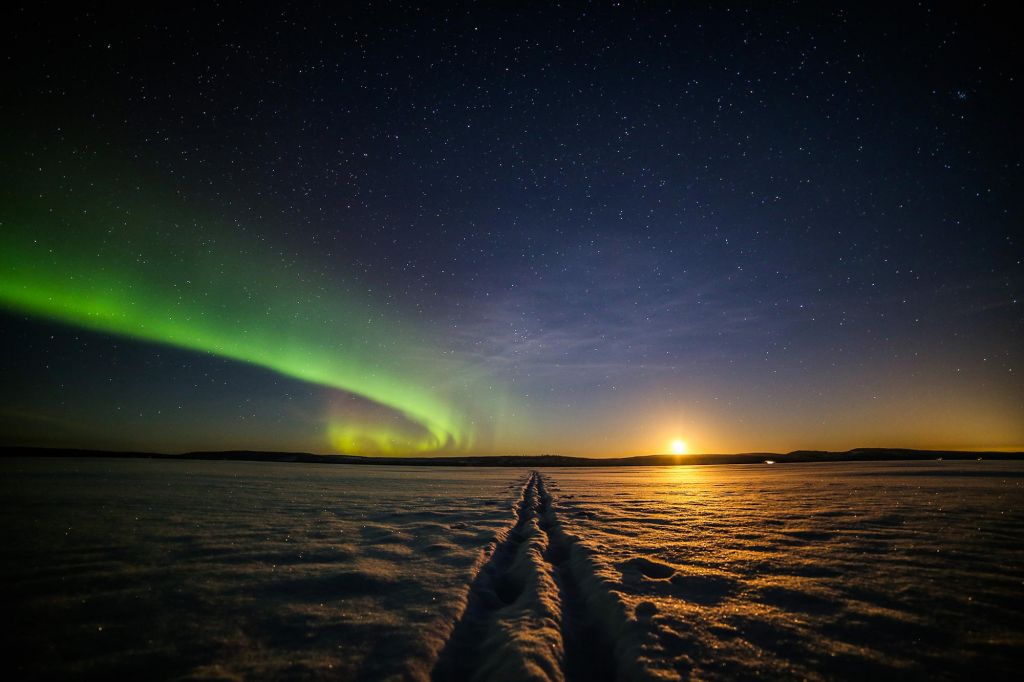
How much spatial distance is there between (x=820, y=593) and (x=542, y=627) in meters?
2.48

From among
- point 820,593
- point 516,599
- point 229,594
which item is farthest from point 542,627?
point 229,594

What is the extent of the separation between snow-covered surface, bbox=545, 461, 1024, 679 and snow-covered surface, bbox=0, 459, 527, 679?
1710mm

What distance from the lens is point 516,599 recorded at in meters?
4.13

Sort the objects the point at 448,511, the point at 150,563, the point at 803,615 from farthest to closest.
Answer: the point at 448,511 < the point at 150,563 < the point at 803,615

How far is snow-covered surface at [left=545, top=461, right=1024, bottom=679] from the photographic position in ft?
7.95

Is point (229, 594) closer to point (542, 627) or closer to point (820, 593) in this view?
point (542, 627)

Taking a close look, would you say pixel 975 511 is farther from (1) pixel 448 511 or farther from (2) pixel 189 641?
(2) pixel 189 641

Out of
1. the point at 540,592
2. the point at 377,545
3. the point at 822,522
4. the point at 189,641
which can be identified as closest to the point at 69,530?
the point at 377,545

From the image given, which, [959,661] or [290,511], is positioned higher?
[959,661]

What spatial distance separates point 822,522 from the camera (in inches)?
257

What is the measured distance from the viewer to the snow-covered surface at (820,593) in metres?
2.42

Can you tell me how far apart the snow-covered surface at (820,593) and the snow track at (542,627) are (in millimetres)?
66

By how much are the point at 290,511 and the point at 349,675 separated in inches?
287

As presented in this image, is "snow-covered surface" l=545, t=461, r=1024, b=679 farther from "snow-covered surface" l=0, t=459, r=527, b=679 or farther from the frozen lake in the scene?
"snow-covered surface" l=0, t=459, r=527, b=679
